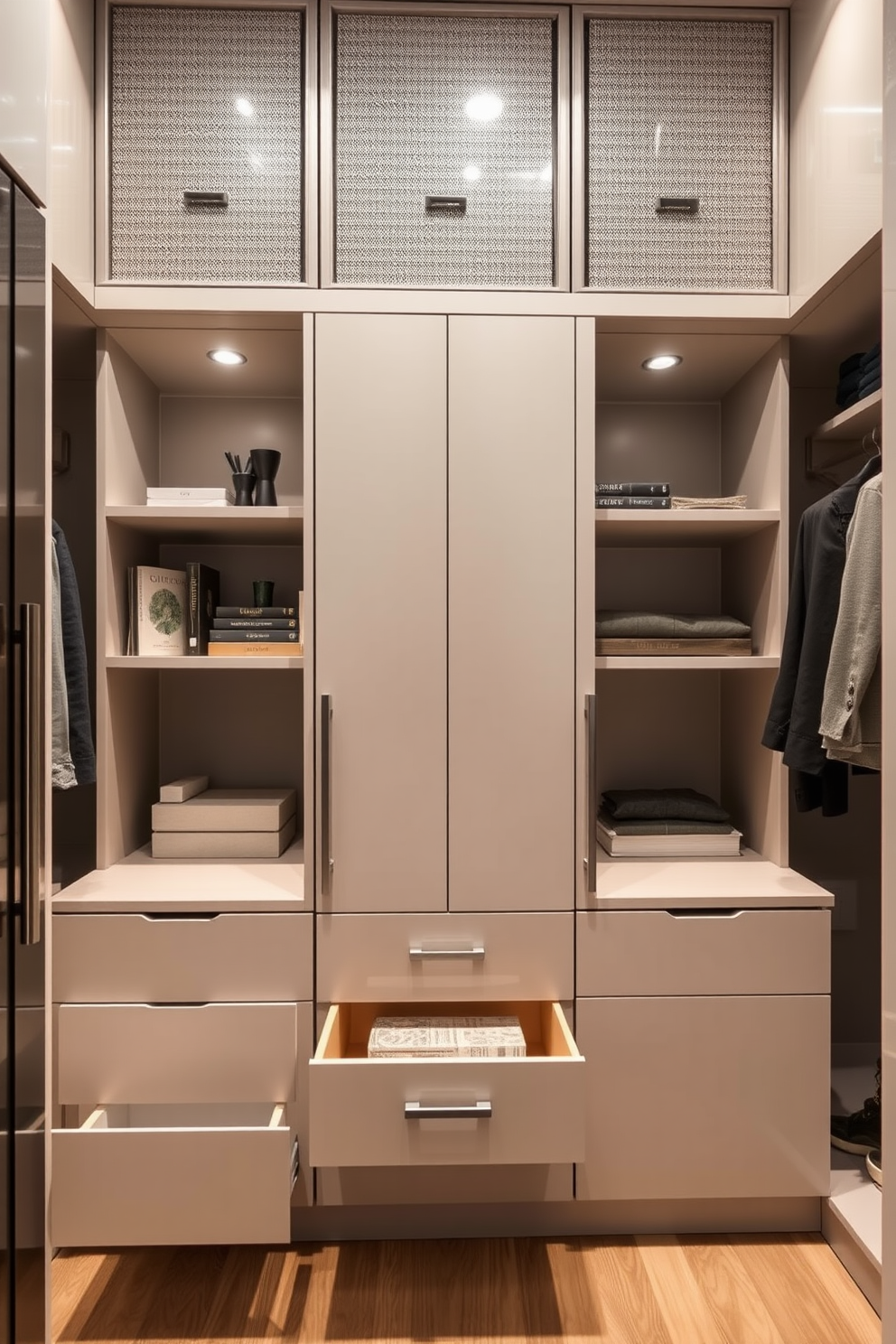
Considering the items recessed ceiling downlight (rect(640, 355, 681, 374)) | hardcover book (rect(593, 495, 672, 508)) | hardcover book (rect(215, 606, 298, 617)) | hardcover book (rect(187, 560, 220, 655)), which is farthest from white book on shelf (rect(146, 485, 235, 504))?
recessed ceiling downlight (rect(640, 355, 681, 374))

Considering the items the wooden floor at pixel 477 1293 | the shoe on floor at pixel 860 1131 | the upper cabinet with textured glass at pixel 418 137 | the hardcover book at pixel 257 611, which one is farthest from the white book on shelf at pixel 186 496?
the shoe on floor at pixel 860 1131

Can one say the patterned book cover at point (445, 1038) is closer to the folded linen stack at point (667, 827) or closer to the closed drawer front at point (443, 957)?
the closed drawer front at point (443, 957)

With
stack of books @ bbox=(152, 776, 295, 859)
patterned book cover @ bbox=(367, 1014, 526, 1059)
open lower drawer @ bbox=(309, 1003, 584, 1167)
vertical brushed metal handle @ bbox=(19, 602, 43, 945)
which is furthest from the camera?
stack of books @ bbox=(152, 776, 295, 859)

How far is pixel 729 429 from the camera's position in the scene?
231 cm

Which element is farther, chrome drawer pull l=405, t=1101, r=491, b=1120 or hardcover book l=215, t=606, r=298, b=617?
hardcover book l=215, t=606, r=298, b=617

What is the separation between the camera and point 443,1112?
5.18ft

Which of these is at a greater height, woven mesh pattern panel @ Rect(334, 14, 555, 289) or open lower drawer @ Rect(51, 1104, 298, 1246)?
woven mesh pattern panel @ Rect(334, 14, 555, 289)

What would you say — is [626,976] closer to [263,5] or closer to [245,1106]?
[245,1106]

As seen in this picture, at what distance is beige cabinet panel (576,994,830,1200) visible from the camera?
183 cm

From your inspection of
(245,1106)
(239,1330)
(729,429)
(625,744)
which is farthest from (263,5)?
(239,1330)

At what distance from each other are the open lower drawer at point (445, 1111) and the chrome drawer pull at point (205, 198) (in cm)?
183

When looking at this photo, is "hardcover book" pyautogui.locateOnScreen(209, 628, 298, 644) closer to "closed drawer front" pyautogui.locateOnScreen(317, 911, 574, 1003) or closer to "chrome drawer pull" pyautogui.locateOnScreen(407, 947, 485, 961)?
"closed drawer front" pyautogui.locateOnScreen(317, 911, 574, 1003)

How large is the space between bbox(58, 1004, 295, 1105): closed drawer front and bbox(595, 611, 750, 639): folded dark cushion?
122 cm

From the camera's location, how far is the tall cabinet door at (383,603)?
1838mm
